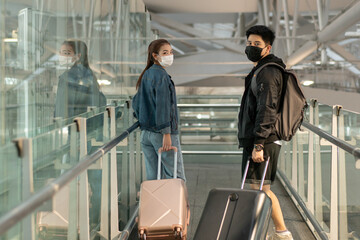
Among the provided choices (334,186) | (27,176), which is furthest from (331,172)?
(27,176)

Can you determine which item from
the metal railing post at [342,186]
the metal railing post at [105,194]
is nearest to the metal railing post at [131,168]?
the metal railing post at [105,194]

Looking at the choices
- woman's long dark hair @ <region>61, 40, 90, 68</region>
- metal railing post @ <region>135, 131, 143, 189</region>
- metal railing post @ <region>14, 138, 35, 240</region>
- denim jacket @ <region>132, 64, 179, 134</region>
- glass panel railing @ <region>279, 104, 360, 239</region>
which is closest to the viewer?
metal railing post @ <region>14, 138, 35, 240</region>

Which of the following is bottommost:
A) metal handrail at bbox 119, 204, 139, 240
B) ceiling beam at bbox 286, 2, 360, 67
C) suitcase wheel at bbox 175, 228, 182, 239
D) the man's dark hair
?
metal handrail at bbox 119, 204, 139, 240

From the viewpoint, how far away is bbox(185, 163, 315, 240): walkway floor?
5.28m

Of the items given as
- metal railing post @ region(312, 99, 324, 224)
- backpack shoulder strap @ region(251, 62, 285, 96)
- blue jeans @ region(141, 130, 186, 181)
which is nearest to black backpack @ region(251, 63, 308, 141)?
backpack shoulder strap @ region(251, 62, 285, 96)

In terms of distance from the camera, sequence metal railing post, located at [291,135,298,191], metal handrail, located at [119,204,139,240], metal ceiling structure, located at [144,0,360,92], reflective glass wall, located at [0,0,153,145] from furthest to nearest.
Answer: metal ceiling structure, located at [144,0,360,92], metal railing post, located at [291,135,298,191], metal handrail, located at [119,204,139,240], reflective glass wall, located at [0,0,153,145]

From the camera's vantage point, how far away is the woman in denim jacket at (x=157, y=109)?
478cm

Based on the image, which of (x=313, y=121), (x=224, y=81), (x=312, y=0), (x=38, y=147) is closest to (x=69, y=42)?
(x=38, y=147)

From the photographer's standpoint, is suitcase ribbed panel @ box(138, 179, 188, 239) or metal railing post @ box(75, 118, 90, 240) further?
suitcase ribbed panel @ box(138, 179, 188, 239)

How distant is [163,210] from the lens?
159 inches

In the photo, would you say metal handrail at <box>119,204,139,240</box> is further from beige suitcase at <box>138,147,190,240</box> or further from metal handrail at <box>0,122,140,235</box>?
metal handrail at <box>0,122,140,235</box>

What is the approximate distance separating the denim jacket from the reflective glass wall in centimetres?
28

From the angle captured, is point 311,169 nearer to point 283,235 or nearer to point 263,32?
point 283,235

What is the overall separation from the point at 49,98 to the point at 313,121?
293 centimetres
